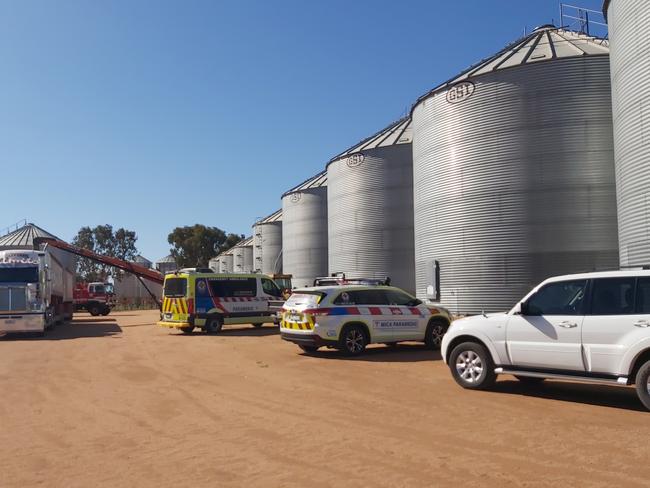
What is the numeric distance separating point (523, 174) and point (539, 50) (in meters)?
5.89

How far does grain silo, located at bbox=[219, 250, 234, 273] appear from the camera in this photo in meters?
91.3

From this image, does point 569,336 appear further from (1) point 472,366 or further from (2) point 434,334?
(2) point 434,334

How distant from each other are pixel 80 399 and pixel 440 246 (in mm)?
18256

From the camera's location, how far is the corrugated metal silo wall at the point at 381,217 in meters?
34.2

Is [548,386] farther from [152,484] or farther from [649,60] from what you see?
[649,60]

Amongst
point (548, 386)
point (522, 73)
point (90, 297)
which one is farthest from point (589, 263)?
point (90, 297)

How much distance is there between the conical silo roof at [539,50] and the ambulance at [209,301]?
450 inches

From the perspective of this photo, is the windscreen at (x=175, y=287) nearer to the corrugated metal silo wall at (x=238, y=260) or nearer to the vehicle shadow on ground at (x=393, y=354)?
the vehicle shadow on ground at (x=393, y=354)

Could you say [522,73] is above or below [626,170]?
above

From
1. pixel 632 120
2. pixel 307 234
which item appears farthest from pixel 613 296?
pixel 307 234

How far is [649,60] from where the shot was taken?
1645 centimetres

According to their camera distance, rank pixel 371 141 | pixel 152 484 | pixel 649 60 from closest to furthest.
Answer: pixel 152 484 < pixel 649 60 < pixel 371 141

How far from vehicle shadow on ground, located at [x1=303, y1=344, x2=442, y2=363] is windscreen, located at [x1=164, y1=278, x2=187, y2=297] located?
8.26 m

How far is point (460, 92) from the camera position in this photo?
24.8 m
